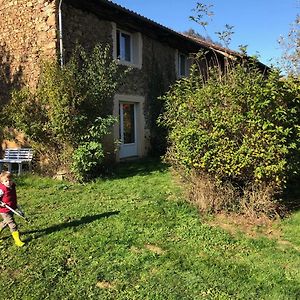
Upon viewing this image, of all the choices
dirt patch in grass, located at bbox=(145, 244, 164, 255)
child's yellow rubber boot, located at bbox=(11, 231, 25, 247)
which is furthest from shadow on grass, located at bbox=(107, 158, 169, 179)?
dirt patch in grass, located at bbox=(145, 244, 164, 255)

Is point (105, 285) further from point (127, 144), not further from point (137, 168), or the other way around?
point (127, 144)

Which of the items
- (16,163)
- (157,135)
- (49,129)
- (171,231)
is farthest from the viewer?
(157,135)

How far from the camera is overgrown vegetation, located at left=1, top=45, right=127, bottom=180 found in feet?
29.9

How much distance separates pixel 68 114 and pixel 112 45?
3990 mm

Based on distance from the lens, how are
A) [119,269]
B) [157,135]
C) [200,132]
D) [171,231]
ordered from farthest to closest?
[157,135] < [200,132] < [171,231] < [119,269]

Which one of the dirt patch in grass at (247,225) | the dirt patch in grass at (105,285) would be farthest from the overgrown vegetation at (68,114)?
the dirt patch in grass at (105,285)

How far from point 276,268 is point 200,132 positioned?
7.99ft

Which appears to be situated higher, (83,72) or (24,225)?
(83,72)

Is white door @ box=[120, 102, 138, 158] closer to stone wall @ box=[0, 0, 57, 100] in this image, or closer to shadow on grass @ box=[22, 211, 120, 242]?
stone wall @ box=[0, 0, 57, 100]

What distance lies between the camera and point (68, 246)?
5.36m

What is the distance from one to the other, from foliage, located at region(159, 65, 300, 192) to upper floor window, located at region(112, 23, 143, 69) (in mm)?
6816

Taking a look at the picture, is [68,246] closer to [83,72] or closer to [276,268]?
[276,268]

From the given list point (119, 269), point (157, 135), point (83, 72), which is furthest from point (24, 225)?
point (157, 135)

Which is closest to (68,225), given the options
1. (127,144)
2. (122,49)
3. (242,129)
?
(242,129)
